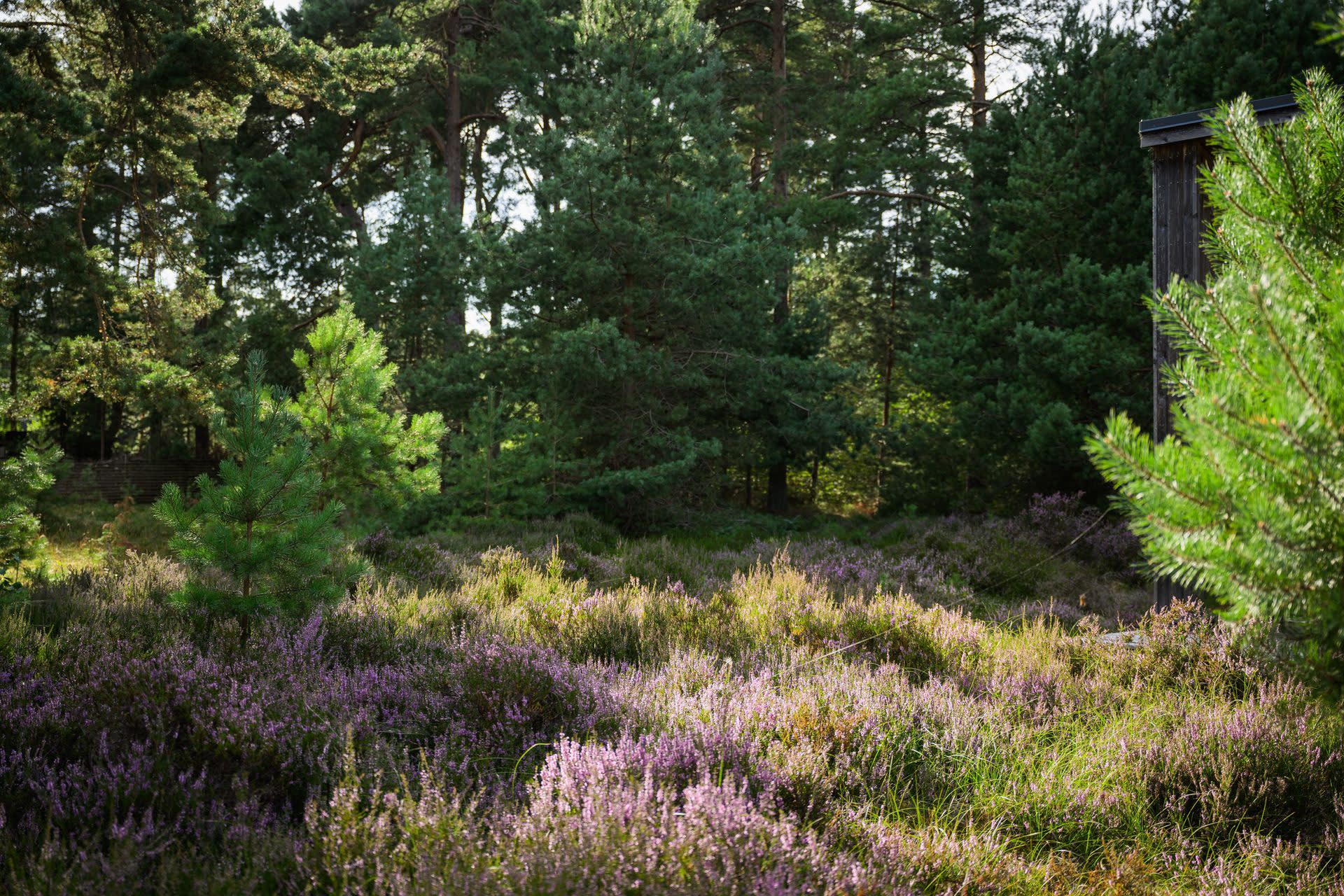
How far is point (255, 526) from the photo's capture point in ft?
14.4

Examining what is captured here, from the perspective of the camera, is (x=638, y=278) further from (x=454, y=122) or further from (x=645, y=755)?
(x=645, y=755)

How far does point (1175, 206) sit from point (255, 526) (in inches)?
277

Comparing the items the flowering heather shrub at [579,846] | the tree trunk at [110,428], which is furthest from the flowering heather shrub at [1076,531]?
the tree trunk at [110,428]

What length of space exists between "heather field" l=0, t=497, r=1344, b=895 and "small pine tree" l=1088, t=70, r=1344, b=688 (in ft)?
2.29

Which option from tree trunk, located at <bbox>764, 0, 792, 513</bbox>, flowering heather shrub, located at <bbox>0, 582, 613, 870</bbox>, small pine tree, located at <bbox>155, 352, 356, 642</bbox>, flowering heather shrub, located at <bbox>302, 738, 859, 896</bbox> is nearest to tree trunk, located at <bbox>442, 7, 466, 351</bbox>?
tree trunk, located at <bbox>764, 0, 792, 513</bbox>

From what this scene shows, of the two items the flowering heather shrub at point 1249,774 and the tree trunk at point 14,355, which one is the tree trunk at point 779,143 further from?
the flowering heather shrub at point 1249,774

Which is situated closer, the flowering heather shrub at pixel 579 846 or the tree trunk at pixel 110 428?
the flowering heather shrub at pixel 579 846

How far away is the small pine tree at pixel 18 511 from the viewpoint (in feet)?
18.7

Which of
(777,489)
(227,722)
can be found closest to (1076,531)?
(777,489)

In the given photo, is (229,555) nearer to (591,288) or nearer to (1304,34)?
(591,288)

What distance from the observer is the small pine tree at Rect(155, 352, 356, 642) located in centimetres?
423

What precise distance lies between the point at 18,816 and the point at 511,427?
932cm

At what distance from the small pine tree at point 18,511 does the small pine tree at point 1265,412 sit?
668cm

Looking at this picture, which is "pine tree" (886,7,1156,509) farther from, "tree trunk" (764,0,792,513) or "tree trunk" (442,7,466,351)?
"tree trunk" (442,7,466,351)
